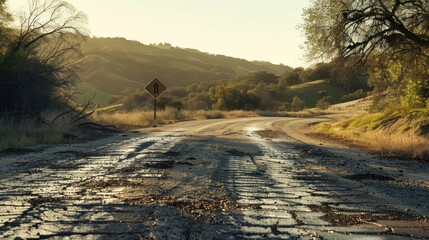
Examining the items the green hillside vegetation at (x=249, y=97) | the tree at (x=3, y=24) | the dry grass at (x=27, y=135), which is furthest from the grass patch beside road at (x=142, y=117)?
the dry grass at (x=27, y=135)

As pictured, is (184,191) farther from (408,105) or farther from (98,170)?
(408,105)

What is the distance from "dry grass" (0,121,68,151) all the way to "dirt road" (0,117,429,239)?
3024mm

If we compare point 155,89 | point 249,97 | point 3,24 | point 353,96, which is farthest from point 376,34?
point 353,96

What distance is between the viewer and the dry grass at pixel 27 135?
50.9 ft

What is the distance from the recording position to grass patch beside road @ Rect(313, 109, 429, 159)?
1550 centimetres

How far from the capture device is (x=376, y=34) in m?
17.9

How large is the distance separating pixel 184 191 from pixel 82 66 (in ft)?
64.1

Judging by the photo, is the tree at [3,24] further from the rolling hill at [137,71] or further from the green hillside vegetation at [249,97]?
the rolling hill at [137,71]

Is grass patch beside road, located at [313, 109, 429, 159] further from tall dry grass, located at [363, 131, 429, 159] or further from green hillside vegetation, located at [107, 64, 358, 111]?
green hillside vegetation, located at [107, 64, 358, 111]

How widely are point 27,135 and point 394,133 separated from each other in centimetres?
1382

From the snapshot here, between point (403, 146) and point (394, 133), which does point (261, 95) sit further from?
point (403, 146)

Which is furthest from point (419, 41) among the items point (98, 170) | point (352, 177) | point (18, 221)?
point (18, 221)

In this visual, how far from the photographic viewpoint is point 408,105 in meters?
21.1

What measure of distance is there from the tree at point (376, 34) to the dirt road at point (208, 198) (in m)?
6.74
